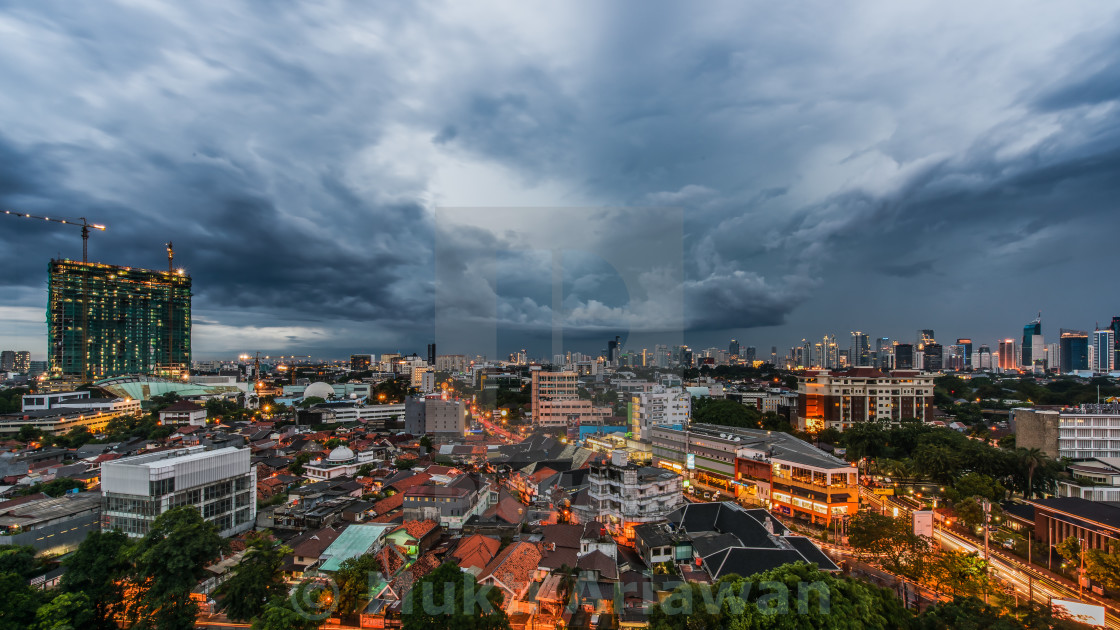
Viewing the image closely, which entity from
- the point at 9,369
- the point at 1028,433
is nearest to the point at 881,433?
the point at 1028,433

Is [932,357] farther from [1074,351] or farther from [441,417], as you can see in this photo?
[441,417]

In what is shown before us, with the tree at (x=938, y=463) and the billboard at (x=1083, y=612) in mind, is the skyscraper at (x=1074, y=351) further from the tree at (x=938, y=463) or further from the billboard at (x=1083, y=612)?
the billboard at (x=1083, y=612)

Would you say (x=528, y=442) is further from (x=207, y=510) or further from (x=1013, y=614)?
(x=1013, y=614)

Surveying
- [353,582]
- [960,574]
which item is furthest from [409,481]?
[960,574]

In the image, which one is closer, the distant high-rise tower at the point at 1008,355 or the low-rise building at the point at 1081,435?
the low-rise building at the point at 1081,435
